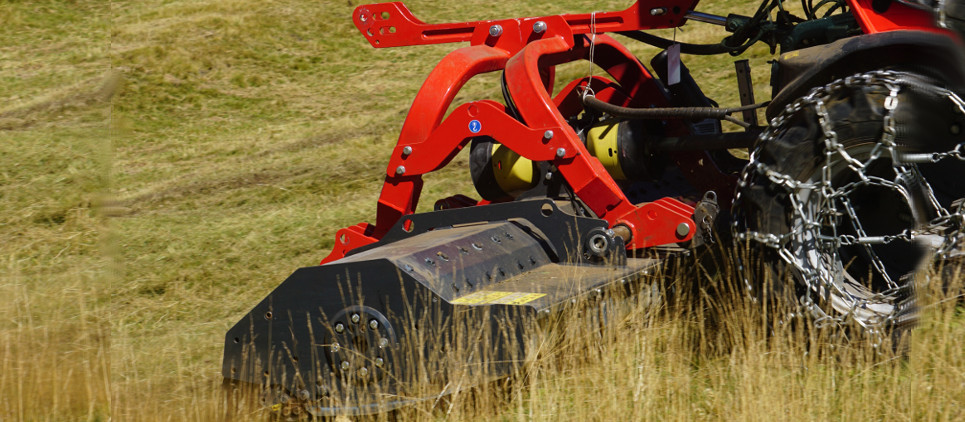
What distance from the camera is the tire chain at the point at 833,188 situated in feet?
10.9

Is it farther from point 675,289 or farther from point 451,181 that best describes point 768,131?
point 451,181

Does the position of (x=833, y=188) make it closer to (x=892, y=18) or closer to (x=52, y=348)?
(x=892, y=18)

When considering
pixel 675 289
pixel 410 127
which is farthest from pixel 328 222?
pixel 675 289

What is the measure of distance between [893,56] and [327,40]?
12.5m

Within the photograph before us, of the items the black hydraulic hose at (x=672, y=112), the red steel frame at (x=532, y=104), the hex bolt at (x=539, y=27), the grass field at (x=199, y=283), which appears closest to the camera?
the grass field at (x=199, y=283)

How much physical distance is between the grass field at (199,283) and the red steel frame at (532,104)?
58 centimetres

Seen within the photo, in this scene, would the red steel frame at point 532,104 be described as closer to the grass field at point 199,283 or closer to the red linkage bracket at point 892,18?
the red linkage bracket at point 892,18

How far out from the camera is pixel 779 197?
3.57 m

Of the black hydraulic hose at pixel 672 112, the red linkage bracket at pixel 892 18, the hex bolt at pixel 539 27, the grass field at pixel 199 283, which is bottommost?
the grass field at pixel 199 283

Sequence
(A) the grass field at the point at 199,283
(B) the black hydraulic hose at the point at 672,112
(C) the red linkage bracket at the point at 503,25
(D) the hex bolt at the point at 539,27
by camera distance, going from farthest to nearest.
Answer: (D) the hex bolt at the point at 539,27, (C) the red linkage bracket at the point at 503,25, (B) the black hydraulic hose at the point at 672,112, (A) the grass field at the point at 199,283

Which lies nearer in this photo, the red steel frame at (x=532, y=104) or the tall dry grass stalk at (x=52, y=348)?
the tall dry grass stalk at (x=52, y=348)

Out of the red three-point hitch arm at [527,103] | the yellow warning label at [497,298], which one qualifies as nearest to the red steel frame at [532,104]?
the red three-point hitch arm at [527,103]

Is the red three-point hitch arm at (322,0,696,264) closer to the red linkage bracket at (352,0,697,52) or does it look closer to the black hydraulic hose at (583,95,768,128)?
the red linkage bracket at (352,0,697,52)

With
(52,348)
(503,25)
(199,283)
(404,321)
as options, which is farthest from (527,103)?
(199,283)
